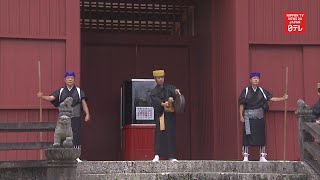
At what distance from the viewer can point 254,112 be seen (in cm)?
1087

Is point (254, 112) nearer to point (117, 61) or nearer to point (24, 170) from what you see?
point (24, 170)

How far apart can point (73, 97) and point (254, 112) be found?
10.0 feet

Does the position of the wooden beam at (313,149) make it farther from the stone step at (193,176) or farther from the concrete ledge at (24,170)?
the concrete ledge at (24,170)

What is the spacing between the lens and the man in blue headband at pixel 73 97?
1037 centimetres

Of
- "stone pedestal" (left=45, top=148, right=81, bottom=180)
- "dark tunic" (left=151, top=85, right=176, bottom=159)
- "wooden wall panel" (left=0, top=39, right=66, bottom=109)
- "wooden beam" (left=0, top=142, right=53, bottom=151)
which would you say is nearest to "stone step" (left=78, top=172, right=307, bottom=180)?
"stone pedestal" (left=45, top=148, right=81, bottom=180)

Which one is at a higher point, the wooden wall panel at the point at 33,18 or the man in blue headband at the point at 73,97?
the wooden wall panel at the point at 33,18

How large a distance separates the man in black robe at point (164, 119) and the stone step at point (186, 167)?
2.59ft

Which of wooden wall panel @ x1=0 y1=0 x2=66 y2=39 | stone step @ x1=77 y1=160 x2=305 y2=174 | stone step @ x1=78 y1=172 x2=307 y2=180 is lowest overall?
stone step @ x1=78 y1=172 x2=307 y2=180

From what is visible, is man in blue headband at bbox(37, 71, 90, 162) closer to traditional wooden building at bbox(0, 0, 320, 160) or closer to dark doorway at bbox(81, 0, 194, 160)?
traditional wooden building at bbox(0, 0, 320, 160)

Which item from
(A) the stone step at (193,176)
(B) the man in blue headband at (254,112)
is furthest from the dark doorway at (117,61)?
(A) the stone step at (193,176)

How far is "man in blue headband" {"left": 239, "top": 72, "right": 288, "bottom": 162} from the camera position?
10859mm

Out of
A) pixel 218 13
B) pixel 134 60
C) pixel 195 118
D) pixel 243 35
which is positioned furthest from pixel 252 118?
pixel 134 60

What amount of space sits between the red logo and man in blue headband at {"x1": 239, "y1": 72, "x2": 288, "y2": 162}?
125 cm

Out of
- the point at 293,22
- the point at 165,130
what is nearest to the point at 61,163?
the point at 165,130
